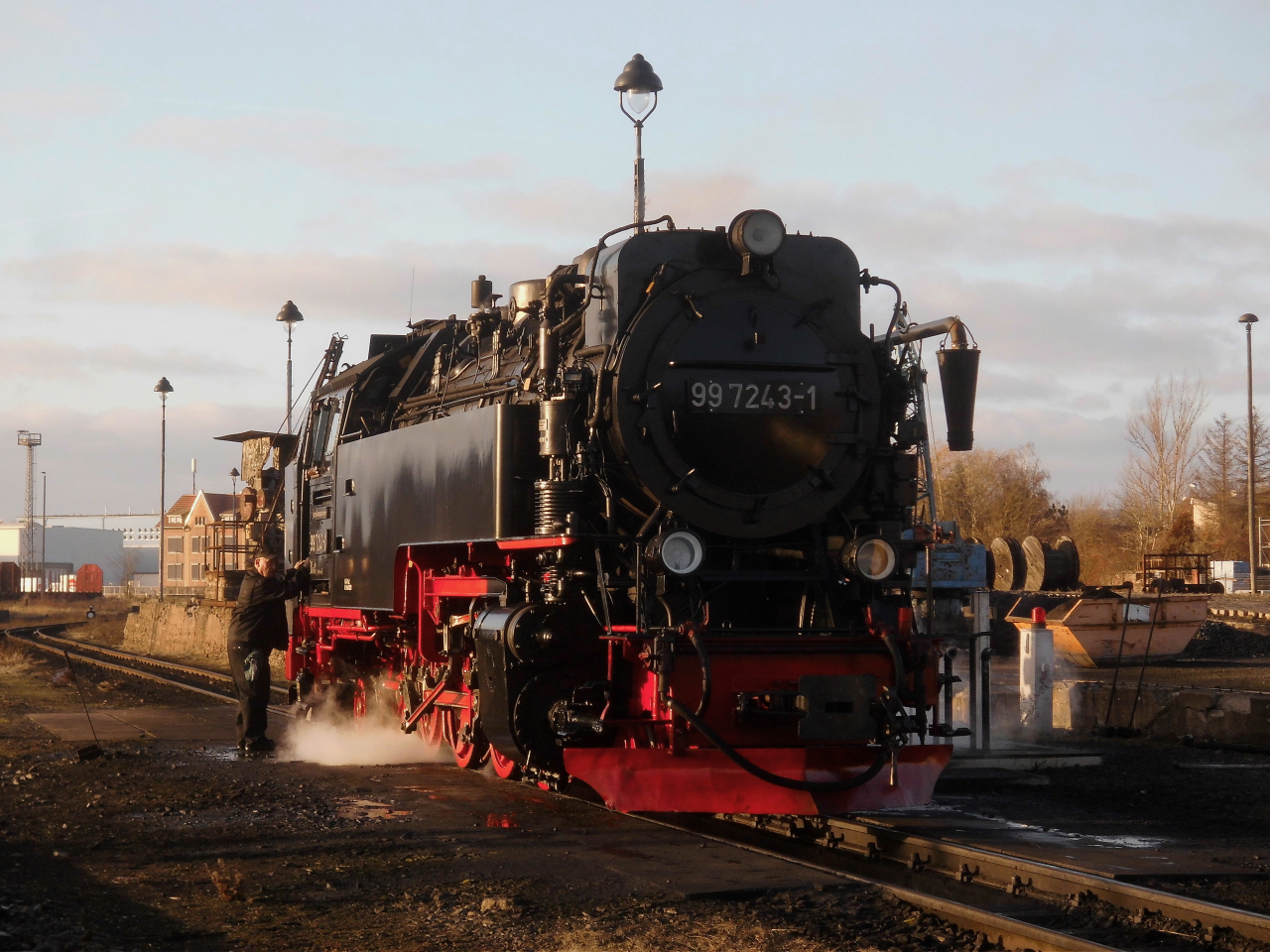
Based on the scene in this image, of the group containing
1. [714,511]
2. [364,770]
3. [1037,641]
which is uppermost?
[714,511]

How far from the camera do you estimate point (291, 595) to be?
1159 centimetres

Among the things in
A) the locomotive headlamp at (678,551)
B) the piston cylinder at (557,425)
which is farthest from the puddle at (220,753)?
the locomotive headlamp at (678,551)

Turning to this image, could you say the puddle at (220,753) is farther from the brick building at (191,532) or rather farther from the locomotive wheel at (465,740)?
the brick building at (191,532)

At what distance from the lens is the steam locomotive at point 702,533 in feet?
23.3

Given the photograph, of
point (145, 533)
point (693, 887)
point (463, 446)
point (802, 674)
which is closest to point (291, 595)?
point (463, 446)

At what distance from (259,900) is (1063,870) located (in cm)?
346

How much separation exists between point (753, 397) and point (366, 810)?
3368mm

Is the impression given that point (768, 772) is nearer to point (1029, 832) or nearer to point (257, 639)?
point (1029, 832)

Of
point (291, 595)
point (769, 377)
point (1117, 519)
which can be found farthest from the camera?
→ point (1117, 519)

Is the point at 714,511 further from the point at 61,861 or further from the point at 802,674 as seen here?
the point at 61,861

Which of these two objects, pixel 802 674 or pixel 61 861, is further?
pixel 802 674

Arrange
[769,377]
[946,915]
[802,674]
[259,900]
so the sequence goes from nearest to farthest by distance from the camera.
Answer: [946,915] → [259,900] → [802,674] → [769,377]

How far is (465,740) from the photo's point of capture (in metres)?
8.82

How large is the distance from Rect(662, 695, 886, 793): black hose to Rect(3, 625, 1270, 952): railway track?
0.93 feet
